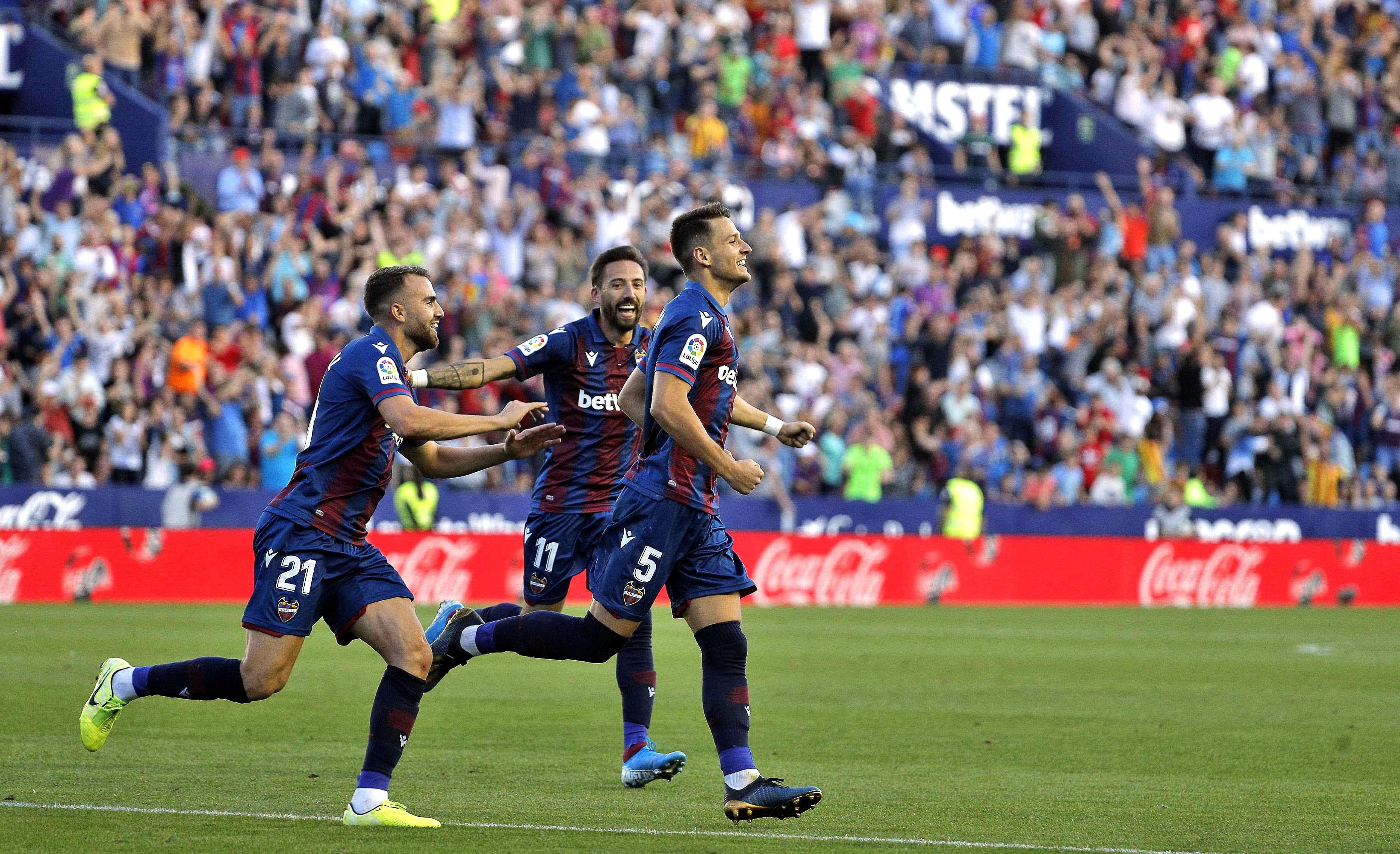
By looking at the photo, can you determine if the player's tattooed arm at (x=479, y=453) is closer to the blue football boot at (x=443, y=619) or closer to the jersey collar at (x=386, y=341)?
the jersey collar at (x=386, y=341)

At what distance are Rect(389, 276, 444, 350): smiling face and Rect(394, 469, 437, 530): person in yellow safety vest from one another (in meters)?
15.2

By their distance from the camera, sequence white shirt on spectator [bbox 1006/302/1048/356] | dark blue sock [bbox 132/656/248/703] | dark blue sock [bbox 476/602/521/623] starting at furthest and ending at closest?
white shirt on spectator [bbox 1006/302/1048/356]
dark blue sock [bbox 476/602/521/623]
dark blue sock [bbox 132/656/248/703]

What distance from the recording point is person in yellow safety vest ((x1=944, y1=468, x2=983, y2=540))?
2595 centimetres

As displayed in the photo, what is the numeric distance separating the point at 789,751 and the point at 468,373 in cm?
267

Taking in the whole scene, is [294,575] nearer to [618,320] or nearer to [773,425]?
[773,425]

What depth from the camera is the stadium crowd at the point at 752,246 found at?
75.3 ft

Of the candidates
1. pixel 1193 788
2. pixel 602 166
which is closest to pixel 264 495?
pixel 602 166

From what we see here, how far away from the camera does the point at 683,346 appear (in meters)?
7.93

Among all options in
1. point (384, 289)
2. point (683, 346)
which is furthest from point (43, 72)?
point (683, 346)

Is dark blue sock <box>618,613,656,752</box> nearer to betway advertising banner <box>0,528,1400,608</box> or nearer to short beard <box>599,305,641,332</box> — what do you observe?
short beard <box>599,305,641,332</box>

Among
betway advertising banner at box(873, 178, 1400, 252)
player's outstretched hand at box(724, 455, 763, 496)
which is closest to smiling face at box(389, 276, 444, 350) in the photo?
player's outstretched hand at box(724, 455, 763, 496)

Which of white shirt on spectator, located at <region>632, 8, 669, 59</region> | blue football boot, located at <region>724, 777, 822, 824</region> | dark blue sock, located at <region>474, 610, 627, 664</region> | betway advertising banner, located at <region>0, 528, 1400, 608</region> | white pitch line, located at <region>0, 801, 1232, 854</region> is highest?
white shirt on spectator, located at <region>632, 8, 669, 59</region>

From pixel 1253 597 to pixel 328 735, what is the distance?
19.4 meters

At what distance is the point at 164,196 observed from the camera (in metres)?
24.2
